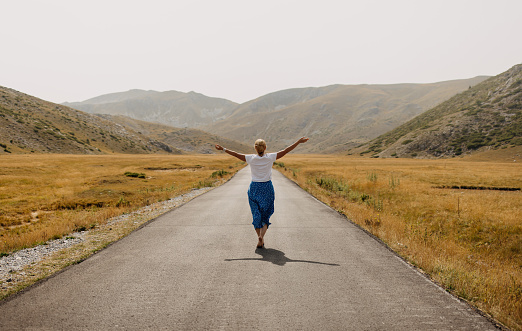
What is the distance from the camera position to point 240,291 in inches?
178

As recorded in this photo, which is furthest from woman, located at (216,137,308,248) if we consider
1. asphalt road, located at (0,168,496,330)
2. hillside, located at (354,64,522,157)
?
hillside, located at (354,64,522,157)

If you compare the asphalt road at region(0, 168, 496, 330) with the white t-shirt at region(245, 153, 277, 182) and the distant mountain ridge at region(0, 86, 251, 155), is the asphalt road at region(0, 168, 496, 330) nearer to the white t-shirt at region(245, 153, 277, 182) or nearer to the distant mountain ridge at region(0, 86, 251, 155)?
the white t-shirt at region(245, 153, 277, 182)

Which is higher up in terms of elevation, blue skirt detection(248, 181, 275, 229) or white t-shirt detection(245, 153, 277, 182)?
white t-shirt detection(245, 153, 277, 182)

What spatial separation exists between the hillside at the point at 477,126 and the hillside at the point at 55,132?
342ft

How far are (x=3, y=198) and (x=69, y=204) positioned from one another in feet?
19.9

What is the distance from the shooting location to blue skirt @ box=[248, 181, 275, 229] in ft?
22.5

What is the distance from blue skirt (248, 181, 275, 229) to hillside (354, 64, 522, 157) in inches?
3757

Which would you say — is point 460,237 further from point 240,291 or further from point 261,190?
point 240,291

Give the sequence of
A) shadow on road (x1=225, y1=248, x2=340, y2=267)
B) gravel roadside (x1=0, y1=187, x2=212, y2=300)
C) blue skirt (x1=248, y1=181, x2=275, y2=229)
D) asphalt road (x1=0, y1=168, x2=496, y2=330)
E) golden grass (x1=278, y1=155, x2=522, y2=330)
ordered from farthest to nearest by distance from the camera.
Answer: blue skirt (x1=248, y1=181, x2=275, y2=229) → shadow on road (x1=225, y1=248, x2=340, y2=267) → gravel roadside (x1=0, y1=187, x2=212, y2=300) → golden grass (x1=278, y1=155, x2=522, y2=330) → asphalt road (x1=0, y1=168, x2=496, y2=330)

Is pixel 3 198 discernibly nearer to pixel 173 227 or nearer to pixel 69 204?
pixel 69 204

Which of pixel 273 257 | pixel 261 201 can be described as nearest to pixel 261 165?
pixel 261 201

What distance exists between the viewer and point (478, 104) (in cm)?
11019

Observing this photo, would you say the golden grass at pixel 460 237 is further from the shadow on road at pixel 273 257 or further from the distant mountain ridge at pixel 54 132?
the distant mountain ridge at pixel 54 132

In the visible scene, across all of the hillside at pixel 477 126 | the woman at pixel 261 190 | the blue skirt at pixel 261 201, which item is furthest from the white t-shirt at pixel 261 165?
the hillside at pixel 477 126
